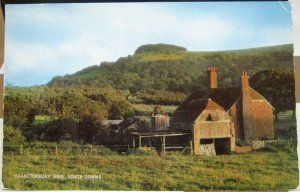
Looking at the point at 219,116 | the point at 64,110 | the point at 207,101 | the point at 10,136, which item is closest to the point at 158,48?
the point at 207,101

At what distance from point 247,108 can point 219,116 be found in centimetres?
17

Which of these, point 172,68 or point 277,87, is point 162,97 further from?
point 277,87

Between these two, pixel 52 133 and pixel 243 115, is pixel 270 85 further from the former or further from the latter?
pixel 52 133

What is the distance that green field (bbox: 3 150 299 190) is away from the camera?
2289mm

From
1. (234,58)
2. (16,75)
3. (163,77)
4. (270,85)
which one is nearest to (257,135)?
(270,85)

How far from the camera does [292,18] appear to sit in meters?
2.30

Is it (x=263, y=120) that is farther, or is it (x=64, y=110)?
(x=64, y=110)

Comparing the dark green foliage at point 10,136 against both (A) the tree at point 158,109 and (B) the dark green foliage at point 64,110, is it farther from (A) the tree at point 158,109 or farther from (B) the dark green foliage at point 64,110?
(A) the tree at point 158,109

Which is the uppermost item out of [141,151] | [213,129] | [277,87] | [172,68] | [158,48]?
[158,48]

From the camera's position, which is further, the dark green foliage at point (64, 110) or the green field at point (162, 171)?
the dark green foliage at point (64, 110)

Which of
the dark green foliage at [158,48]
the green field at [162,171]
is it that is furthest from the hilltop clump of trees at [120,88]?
the green field at [162,171]

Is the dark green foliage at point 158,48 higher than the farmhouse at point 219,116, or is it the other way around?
the dark green foliage at point 158,48

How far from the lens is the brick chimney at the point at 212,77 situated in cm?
235

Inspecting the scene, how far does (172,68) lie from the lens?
2.39 m
